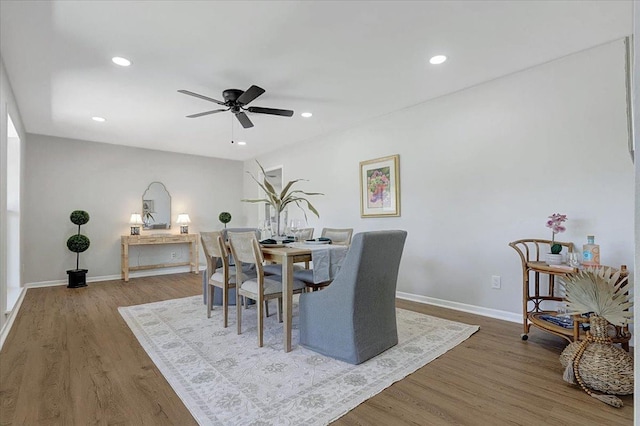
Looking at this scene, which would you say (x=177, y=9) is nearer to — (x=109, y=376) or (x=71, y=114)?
(x=109, y=376)

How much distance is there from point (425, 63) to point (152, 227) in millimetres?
5617

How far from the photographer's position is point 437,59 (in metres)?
2.79

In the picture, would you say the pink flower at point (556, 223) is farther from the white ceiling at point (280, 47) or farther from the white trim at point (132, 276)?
the white trim at point (132, 276)

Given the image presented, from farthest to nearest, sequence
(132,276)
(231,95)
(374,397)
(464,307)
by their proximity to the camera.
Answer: (132,276) < (464,307) < (231,95) < (374,397)

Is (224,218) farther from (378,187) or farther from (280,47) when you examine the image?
(280,47)

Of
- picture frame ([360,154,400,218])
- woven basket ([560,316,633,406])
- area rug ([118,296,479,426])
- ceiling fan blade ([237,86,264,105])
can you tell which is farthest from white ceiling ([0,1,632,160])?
area rug ([118,296,479,426])

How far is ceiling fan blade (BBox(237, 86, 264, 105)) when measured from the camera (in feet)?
9.11

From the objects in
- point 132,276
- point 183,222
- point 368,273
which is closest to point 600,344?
point 368,273

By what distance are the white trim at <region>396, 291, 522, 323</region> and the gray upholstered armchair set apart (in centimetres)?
137

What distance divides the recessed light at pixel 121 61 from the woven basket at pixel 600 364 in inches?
156

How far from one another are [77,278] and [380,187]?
16.2ft

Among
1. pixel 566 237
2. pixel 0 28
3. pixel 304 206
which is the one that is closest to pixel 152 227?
pixel 304 206

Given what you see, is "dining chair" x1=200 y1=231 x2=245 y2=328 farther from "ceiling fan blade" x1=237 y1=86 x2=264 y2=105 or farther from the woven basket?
the woven basket

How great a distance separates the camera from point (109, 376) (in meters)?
2.08
